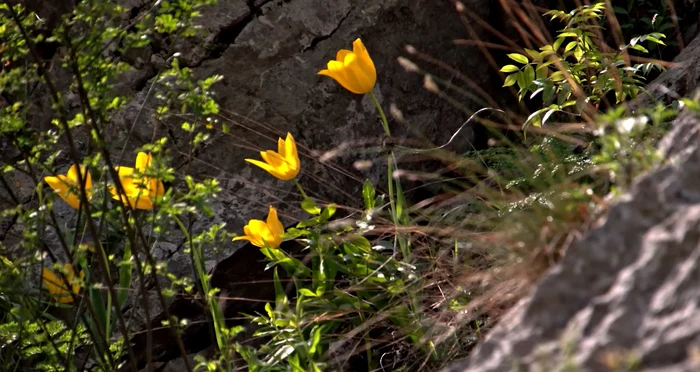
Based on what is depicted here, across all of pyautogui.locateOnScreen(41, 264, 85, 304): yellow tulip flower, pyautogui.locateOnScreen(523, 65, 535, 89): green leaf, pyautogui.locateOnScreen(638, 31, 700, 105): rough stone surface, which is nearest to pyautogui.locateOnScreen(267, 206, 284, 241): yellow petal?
pyautogui.locateOnScreen(41, 264, 85, 304): yellow tulip flower

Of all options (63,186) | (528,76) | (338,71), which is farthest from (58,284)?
(528,76)

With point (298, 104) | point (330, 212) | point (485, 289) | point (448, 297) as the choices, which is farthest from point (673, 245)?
point (298, 104)

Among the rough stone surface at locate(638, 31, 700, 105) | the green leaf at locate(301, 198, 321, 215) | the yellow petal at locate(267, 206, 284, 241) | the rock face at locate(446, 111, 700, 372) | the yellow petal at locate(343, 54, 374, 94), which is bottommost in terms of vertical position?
the rough stone surface at locate(638, 31, 700, 105)

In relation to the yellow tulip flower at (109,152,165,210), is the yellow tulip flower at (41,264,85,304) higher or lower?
lower

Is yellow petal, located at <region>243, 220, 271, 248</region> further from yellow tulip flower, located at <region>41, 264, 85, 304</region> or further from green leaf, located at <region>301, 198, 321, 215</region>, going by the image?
yellow tulip flower, located at <region>41, 264, 85, 304</region>

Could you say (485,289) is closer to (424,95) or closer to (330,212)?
(330,212)

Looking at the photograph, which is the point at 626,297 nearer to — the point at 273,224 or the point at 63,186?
the point at 63,186
